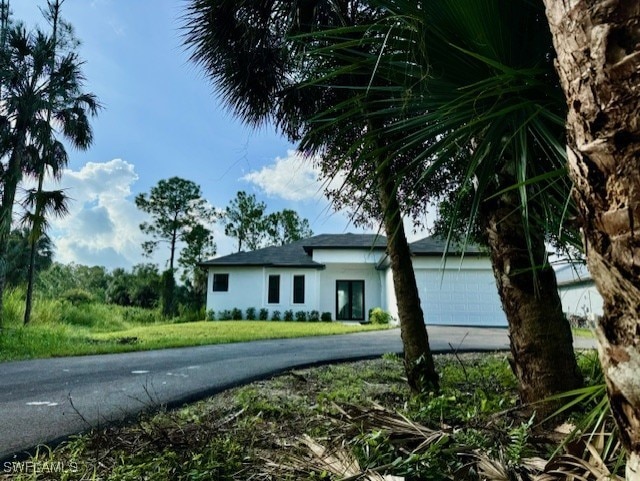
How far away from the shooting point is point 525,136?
58.9 inches

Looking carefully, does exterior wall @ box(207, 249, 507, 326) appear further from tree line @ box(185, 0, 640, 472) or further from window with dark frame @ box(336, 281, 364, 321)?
tree line @ box(185, 0, 640, 472)

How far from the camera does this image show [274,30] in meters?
4.69

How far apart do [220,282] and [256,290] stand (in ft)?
6.62

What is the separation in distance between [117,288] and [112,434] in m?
28.0

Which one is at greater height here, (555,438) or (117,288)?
(117,288)

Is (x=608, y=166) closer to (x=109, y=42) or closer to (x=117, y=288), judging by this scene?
(x=109, y=42)

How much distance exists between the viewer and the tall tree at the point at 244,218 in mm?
31984

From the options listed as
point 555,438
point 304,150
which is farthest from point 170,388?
point 555,438

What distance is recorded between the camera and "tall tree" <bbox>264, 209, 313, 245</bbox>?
33.0 m

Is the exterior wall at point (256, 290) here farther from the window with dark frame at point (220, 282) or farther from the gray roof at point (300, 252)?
the gray roof at point (300, 252)

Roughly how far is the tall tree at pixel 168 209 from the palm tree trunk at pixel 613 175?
93.8 ft

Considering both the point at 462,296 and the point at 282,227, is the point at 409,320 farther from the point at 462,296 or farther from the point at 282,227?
the point at 282,227

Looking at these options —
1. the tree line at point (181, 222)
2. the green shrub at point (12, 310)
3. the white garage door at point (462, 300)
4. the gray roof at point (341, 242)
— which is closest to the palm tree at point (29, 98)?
the green shrub at point (12, 310)

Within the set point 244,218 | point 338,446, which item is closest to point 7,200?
point 338,446
